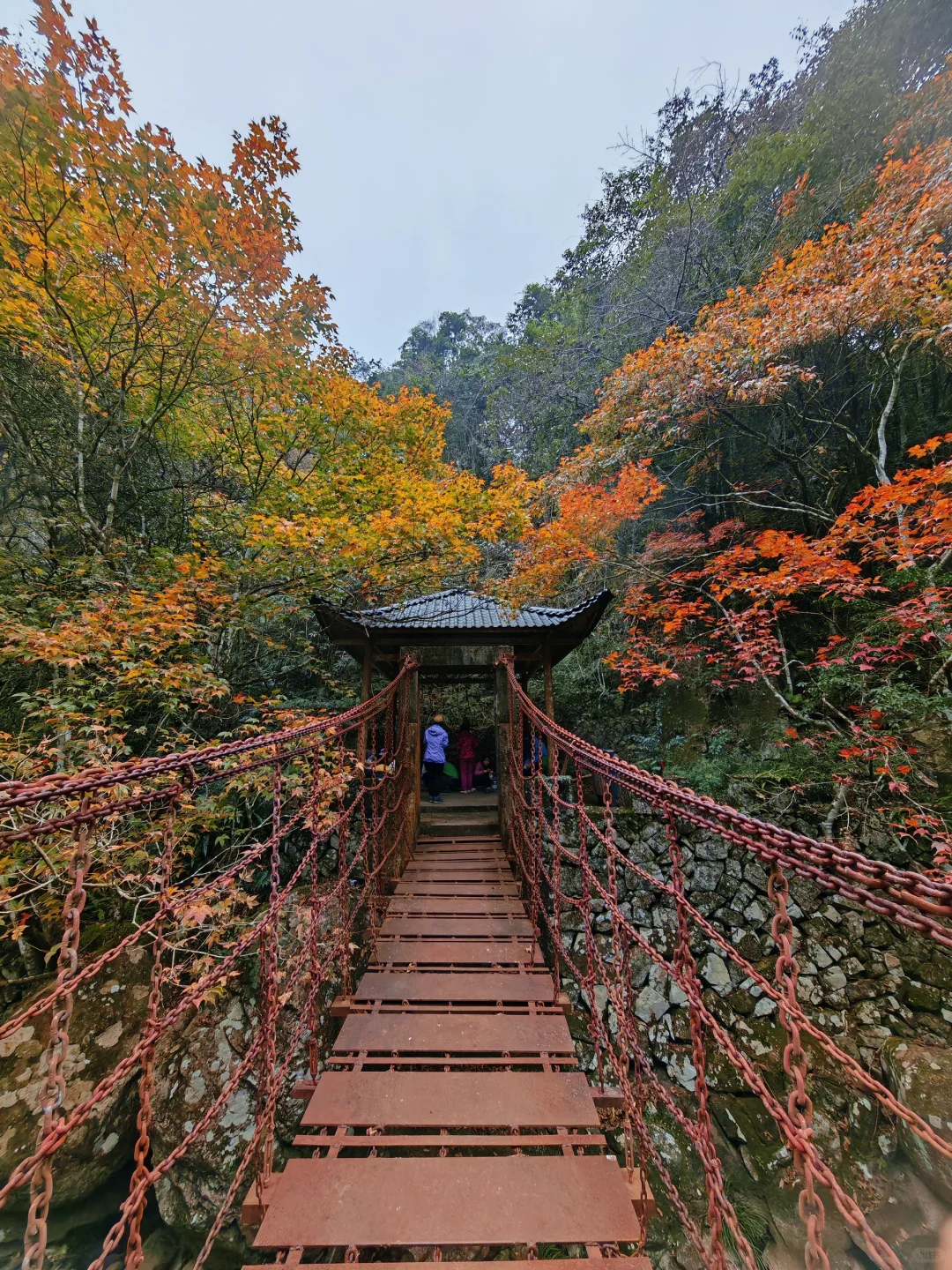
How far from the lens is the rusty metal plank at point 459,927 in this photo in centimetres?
320

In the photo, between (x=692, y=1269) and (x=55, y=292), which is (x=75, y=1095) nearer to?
(x=692, y=1269)

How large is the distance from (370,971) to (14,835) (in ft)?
8.29

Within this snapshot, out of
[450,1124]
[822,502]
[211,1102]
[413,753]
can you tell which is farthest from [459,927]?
[822,502]

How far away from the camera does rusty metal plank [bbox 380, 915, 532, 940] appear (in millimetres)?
3197

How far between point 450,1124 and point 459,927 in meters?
1.37

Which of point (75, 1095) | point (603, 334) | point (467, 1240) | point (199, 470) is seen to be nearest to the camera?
point (467, 1240)

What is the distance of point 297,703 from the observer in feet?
25.6

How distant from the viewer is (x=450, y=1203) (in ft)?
5.36

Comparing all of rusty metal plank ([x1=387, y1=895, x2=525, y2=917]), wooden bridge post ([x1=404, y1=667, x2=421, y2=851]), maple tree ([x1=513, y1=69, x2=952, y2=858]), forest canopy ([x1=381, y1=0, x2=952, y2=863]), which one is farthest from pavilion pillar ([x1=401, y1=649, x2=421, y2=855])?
maple tree ([x1=513, y1=69, x2=952, y2=858])

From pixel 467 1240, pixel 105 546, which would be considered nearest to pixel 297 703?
pixel 105 546

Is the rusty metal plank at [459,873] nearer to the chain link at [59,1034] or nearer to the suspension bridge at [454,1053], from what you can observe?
the suspension bridge at [454,1053]

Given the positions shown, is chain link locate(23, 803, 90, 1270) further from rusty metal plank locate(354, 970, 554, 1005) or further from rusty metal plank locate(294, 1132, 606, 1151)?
rusty metal plank locate(354, 970, 554, 1005)

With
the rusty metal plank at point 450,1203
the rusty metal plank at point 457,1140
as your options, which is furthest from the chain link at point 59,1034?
the rusty metal plank at point 457,1140

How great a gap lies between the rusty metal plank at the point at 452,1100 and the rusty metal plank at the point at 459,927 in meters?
1.03
